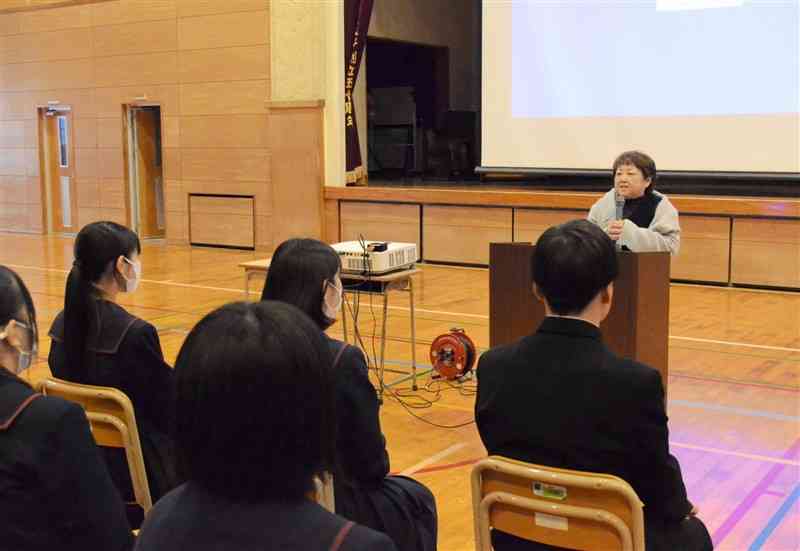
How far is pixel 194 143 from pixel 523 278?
346 inches

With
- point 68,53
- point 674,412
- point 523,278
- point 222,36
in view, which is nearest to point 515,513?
point 523,278

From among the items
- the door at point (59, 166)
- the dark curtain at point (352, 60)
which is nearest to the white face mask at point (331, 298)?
the dark curtain at point (352, 60)

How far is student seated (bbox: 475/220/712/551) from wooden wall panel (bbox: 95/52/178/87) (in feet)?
35.4

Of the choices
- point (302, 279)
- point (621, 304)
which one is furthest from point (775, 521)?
point (302, 279)

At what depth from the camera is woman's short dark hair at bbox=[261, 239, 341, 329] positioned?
2.27 metres

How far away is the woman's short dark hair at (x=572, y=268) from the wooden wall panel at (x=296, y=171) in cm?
867

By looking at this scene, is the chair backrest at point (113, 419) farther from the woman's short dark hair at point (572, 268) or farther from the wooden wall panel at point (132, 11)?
the wooden wall panel at point (132, 11)

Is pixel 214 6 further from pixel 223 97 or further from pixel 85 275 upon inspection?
pixel 85 275

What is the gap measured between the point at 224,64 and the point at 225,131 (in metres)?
0.81

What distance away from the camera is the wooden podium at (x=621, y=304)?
11.9 feet

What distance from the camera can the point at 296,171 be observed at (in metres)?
10.9

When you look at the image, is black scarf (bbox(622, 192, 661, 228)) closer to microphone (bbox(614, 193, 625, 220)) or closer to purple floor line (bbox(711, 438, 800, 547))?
microphone (bbox(614, 193, 625, 220))

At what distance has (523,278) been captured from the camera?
3.89m

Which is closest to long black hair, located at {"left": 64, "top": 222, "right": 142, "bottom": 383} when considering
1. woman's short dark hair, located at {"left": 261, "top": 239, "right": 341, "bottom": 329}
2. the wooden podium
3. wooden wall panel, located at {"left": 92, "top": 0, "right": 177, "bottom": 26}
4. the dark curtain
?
woman's short dark hair, located at {"left": 261, "top": 239, "right": 341, "bottom": 329}
